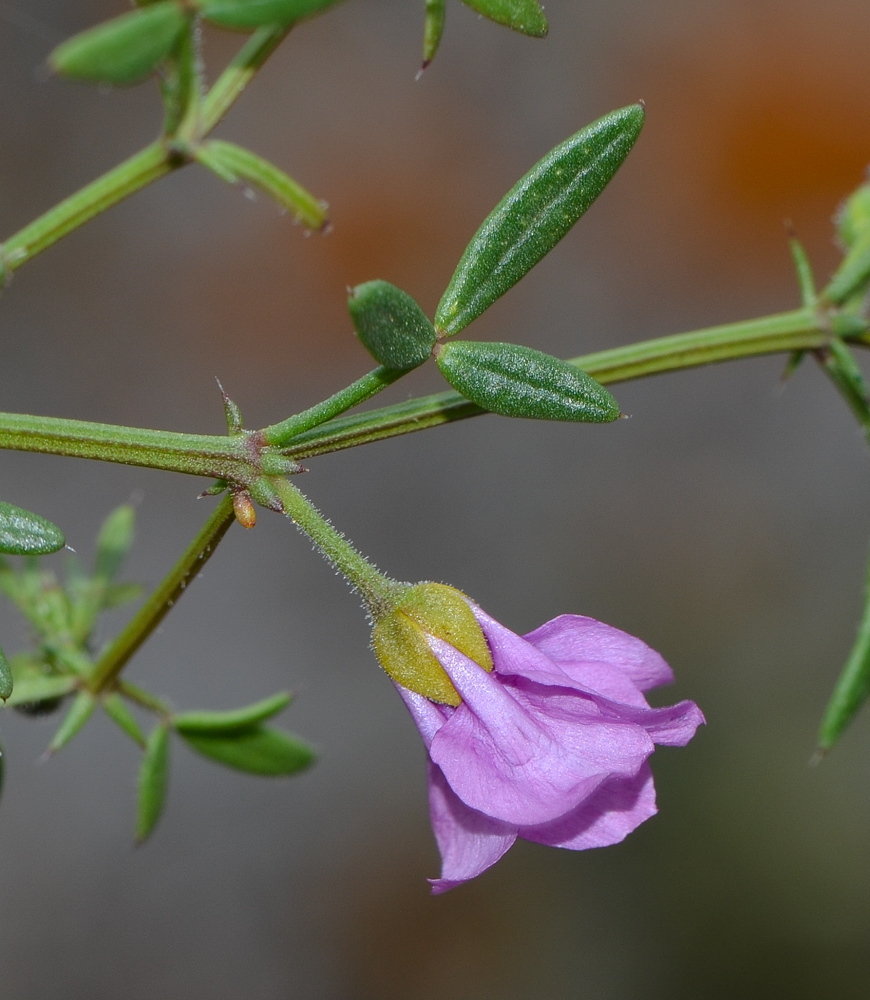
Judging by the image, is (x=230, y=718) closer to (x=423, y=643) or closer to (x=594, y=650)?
(x=423, y=643)

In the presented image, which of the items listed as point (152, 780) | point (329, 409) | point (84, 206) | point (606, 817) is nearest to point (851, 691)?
point (606, 817)

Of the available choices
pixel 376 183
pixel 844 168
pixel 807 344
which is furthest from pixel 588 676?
pixel 844 168

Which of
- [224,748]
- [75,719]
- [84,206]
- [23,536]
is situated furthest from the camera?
[224,748]

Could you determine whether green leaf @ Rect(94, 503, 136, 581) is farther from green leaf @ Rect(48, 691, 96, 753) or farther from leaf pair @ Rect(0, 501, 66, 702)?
leaf pair @ Rect(0, 501, 66, 702)

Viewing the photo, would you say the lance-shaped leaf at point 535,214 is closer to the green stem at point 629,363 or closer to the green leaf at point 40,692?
the green stem at point 629,363

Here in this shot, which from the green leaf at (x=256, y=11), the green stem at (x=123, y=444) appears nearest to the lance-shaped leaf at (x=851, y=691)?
the green stem at (x=123, y=444)

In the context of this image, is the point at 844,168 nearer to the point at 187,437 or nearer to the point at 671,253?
the point at 671,253

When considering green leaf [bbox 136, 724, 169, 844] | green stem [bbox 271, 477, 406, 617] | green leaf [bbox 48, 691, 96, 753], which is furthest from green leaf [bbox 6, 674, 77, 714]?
green stem [bbox 271, 477, 406, 617]
